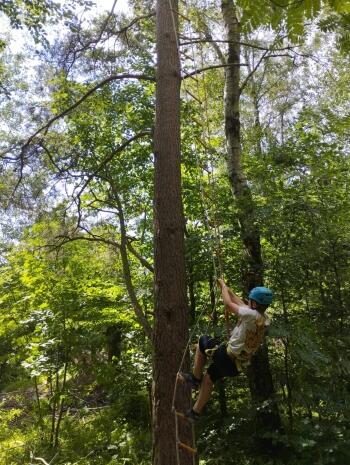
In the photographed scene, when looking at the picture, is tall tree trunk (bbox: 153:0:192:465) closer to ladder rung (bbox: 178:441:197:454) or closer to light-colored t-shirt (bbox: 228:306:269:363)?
ladder rung (bbox: 178:441:197:454)

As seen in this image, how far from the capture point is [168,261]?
3498mm

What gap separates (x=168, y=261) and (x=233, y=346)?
879 millimetres

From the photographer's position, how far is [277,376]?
5531 millimetres

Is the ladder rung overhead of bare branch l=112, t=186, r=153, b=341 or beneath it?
beneath

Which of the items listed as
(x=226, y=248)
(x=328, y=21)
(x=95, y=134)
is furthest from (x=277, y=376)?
(x=328, y=21)

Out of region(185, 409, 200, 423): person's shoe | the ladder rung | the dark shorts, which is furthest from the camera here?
the dark shorts

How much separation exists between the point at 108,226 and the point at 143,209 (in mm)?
1034

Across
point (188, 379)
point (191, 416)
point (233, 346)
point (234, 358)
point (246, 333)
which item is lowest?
point (191, 416)

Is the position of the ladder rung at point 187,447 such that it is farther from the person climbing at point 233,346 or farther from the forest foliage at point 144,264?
the forest foliage at point 144,264

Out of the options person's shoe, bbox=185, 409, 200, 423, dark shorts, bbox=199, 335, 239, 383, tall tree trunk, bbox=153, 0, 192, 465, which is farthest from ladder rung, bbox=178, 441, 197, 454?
dark shorts, bbox=199, 335, 239, 383

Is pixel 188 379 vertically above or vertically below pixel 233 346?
below

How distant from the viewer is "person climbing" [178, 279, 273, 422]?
3213 millimetres

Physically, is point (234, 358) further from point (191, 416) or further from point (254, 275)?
point (254, 275)

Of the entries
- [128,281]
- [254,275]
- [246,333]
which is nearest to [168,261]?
[246,333]
